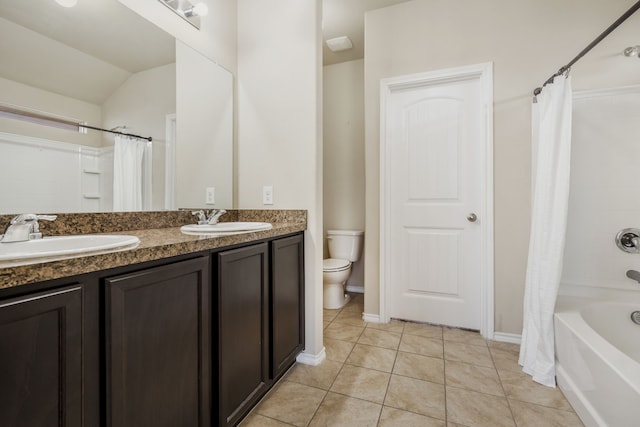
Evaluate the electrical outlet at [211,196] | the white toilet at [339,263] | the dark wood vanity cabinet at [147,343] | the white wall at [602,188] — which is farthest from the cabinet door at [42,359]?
the white wall at [602,188]

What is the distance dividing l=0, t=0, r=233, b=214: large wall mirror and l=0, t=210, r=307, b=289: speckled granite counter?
6 cm

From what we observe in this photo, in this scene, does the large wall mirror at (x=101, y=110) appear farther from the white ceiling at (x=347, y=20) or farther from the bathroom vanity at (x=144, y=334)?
the white ceiling at (x=347, y=20)

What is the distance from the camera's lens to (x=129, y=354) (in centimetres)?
80

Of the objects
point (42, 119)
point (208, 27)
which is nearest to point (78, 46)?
point (42, 119)

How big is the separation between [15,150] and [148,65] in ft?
2.37

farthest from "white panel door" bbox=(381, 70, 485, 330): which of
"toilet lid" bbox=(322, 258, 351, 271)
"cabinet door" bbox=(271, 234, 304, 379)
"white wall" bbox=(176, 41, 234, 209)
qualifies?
"white wall" bbox=(176, 41, 234, 209)

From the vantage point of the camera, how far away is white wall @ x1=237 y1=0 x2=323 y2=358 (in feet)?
5.90

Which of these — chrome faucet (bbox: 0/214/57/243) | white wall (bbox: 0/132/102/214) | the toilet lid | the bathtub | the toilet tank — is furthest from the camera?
the toilet tank

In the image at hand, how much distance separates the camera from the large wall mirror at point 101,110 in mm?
1035

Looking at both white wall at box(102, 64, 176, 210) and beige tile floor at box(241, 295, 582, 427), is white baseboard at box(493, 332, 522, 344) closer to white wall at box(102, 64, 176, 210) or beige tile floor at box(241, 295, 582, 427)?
beige tile floor at box(241, 295, 582, 427)

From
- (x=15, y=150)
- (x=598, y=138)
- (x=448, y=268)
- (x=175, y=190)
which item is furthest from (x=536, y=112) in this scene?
(x=15, y=150)

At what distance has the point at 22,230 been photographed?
90 centimetres

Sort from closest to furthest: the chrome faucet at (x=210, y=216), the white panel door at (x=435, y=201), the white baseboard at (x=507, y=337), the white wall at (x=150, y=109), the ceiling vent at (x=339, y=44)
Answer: the white wall at (x=150, y=109)
the chrome faucet at (x=210, y=216)
the white baseboard at (x=507, y=337)
the white panel door at (x=435, y=201)
the ceiling vent at (x=339, y=44)

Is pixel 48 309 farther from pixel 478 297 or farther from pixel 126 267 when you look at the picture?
pixel 478 297
